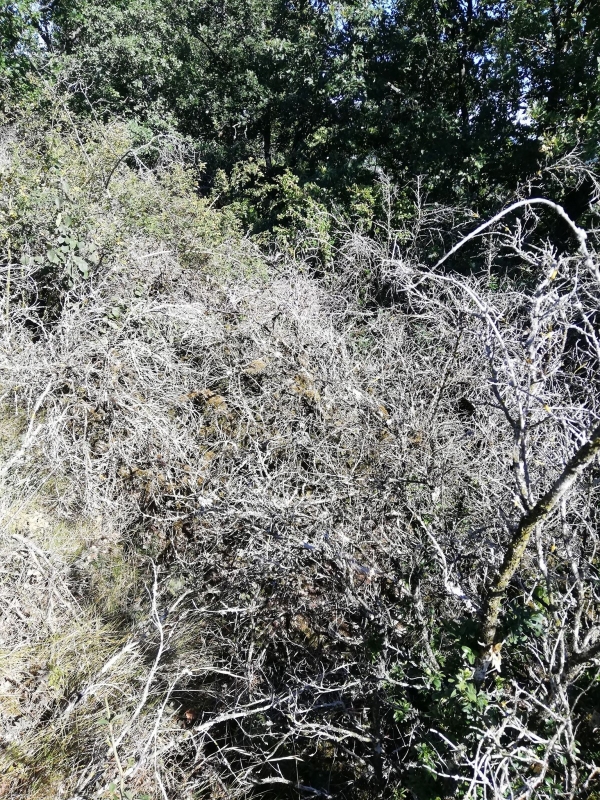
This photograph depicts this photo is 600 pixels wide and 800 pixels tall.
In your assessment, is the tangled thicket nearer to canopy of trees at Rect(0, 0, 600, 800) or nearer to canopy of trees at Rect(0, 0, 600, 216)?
canopy of trees at Rect(0, 0, 600, 800)

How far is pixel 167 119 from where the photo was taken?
33.4 ft

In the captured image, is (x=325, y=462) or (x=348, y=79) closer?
(x=325, y=462)

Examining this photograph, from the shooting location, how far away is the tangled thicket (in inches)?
71.7

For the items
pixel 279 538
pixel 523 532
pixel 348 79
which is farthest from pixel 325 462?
pixel 348 79

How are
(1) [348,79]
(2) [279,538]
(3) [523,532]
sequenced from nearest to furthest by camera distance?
(3) [523,532], (2) [279,538], (1) [348,79]

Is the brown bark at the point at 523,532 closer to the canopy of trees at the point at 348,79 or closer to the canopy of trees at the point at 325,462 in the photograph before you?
the canopy of trees at the point at 325,462

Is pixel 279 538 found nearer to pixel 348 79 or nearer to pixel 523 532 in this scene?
pixel 523 532

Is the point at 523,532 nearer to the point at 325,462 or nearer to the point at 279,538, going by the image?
the point at 279,538

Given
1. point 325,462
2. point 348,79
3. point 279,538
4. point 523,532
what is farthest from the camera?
point 348,79

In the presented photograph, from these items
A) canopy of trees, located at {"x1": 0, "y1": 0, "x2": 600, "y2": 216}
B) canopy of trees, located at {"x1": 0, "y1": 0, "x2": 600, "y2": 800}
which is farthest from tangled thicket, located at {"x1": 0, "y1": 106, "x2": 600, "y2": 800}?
canopy of trees, located at {"x1": 0, "y1": 0, "x2": 600, "y2": 216}

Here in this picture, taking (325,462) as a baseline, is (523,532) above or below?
above

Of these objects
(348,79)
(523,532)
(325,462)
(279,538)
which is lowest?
(279,538)

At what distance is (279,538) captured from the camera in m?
2.72

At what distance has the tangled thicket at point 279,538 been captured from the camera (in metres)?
1.82
